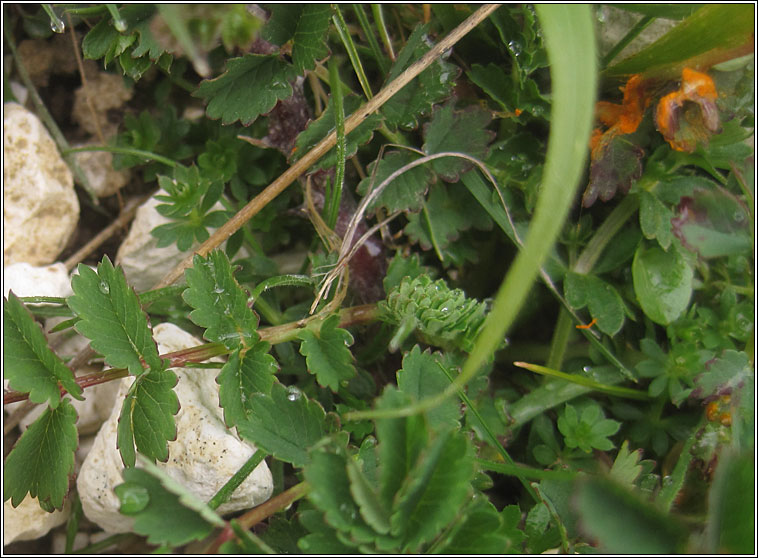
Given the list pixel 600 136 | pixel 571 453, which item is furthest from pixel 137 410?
pixel 600 136

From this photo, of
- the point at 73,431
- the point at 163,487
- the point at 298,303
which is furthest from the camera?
the point at 298,303

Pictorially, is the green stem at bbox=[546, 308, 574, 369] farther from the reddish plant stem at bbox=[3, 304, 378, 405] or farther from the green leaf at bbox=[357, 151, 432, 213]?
the reddish plant stem at bbox=[3, 304, 378, 405]

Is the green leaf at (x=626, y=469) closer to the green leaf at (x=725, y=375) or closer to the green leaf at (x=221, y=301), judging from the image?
the green leaf at (x=725, y=375)

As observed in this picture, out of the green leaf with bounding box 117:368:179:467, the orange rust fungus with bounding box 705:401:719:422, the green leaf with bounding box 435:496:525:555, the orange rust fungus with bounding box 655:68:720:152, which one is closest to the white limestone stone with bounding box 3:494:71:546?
the green leaf with bounding box 117:368:179:467

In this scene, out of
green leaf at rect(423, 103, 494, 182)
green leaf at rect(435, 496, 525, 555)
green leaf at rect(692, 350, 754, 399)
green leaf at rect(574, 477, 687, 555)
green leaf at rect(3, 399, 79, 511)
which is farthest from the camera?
green leaf at rect(423, 103, 494, 182)

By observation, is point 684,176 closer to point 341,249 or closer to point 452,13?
point 452,13

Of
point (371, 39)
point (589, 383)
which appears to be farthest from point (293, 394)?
point (371, 39)
